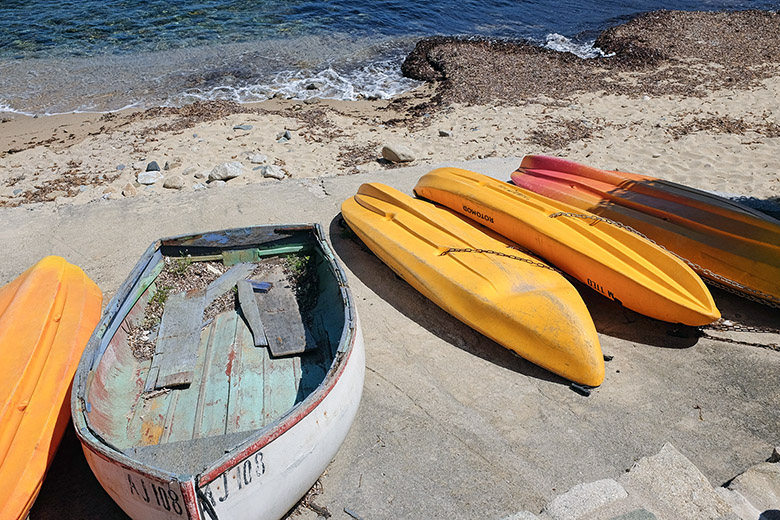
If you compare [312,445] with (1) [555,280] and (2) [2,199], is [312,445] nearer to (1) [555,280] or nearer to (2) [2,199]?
(1) [555,280]

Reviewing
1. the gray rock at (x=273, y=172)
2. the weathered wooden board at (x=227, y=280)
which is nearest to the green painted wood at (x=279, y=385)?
the weathered wooden board at (x=227, y=280)

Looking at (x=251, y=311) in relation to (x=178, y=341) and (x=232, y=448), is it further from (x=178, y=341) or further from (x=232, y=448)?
(x=232, y=448)

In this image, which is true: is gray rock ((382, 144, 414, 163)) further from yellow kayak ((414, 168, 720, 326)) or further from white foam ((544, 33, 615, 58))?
white foam ((544, 33, 615, 58))

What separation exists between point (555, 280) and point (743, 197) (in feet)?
13.0

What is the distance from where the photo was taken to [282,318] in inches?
206

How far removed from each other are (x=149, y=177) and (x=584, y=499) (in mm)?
7652

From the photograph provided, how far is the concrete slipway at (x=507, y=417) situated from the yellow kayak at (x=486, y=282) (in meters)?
0.29

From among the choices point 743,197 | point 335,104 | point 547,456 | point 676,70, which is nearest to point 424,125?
point 335,104

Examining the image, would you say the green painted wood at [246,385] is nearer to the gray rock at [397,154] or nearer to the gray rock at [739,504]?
the gray rock at [739,504]

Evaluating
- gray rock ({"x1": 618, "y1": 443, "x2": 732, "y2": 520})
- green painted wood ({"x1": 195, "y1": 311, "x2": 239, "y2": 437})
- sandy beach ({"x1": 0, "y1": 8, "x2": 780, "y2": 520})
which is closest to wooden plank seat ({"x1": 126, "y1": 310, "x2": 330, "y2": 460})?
green painted wood ({"x1": 195, "y1": 311, "x2": 239, "y2": 437})

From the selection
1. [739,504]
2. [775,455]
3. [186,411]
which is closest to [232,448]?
[186,411]

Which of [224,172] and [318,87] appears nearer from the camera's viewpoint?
[224,172]

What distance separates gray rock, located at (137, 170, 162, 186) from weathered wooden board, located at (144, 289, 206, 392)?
12.4ft

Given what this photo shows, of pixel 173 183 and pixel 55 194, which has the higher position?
pixel 55 194
